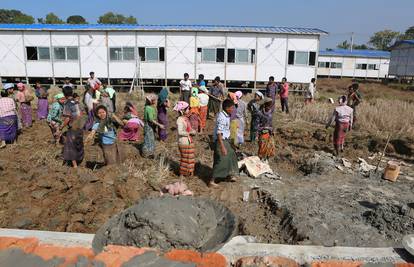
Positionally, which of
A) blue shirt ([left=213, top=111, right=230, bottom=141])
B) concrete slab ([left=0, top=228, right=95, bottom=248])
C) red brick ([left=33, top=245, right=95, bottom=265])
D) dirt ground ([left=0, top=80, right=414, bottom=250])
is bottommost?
dirt ground ([left=0, top=80, right=414, bottom=250])

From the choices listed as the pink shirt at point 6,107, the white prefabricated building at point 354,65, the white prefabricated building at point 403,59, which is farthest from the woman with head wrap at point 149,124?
the white prefabricated building at point 354,65

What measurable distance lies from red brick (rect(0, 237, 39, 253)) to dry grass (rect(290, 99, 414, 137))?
27.4 ft

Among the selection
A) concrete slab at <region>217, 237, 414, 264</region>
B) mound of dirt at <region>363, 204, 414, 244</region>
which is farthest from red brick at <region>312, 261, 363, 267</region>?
mound of dirt at <region>363, 204, 414, 244</region>

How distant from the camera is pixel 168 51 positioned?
1739 centimetres

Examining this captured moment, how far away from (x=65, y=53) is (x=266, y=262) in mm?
17958

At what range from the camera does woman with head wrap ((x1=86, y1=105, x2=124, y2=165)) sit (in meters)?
5.28

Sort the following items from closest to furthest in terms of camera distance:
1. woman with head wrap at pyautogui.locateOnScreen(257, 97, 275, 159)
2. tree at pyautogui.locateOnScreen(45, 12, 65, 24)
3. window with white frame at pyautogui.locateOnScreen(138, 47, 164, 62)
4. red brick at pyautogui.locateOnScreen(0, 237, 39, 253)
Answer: red brick at pyautogui.locateOnScreen(0, 237, 39, 253), woman with head wrap at pyautogui.locateOnScreen(257, 97, 275, 159), window with white frame at pyautogui.locateOnScreen(138, 47, 164, 62), tree at pyautogui.locateOnScreen(45, 12, 65, 24)

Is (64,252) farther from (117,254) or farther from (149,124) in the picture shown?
(149,124)

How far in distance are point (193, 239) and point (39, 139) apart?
21.4 ft

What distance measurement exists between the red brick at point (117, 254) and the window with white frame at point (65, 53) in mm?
16914

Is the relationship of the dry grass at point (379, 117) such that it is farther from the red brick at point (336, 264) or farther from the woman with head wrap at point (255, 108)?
the red brick at point (336, 264)

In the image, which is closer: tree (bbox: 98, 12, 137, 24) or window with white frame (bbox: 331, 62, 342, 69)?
window with white frame (bbox: 331, 62, 342, 69)

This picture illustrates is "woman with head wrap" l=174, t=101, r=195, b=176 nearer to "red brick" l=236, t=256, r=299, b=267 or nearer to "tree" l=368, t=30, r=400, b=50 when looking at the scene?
"red brick" l=236, t=256, r=299, b=267

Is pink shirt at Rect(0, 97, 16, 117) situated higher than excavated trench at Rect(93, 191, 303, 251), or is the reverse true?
pink shirt at Rect(0, 97, 16, 117)
